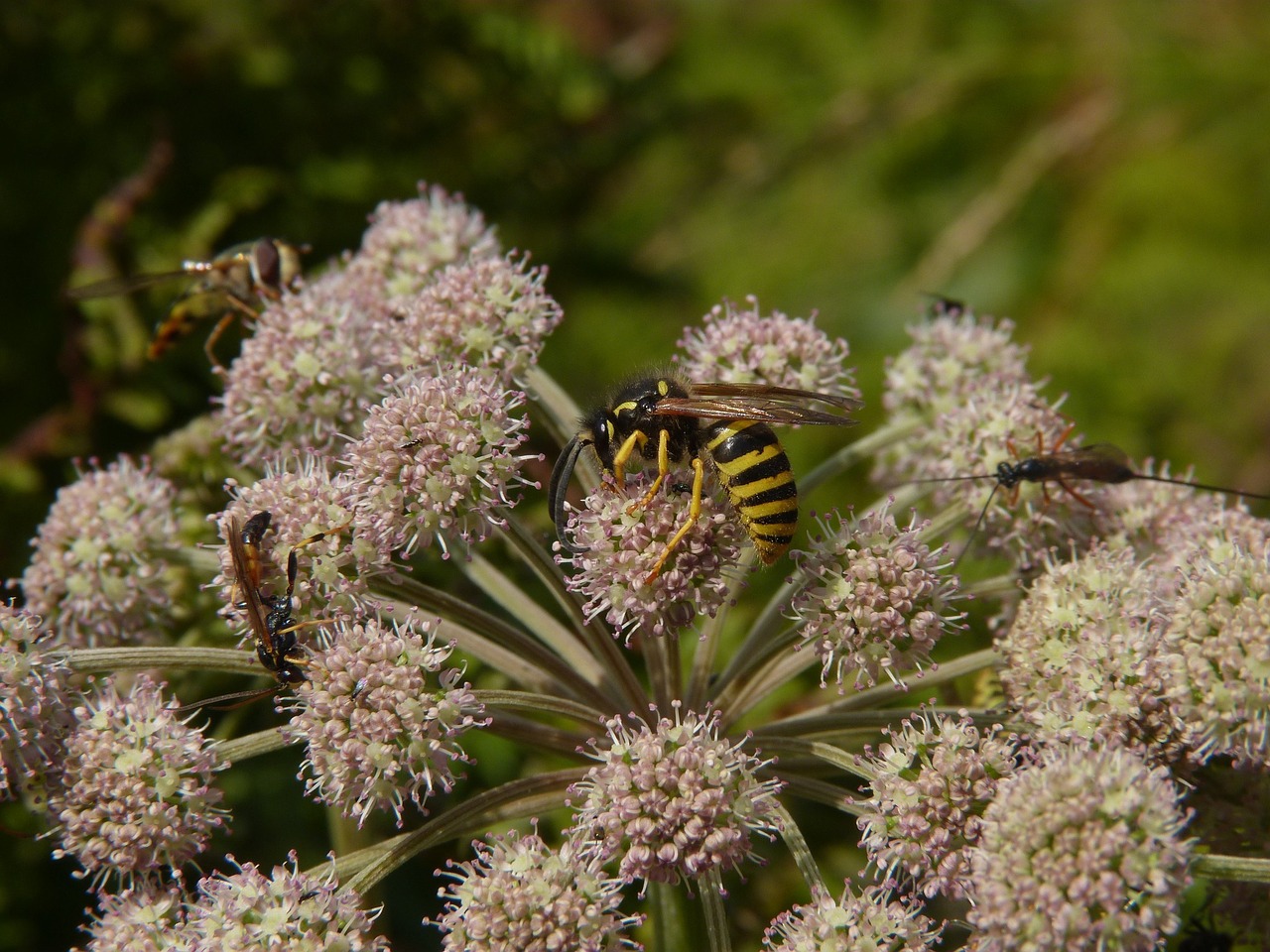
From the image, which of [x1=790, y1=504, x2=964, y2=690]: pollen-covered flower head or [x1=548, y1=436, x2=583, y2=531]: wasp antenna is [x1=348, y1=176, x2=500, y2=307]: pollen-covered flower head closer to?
[x1=548, y1=436, x2=583, y2=531]: wasp antenna

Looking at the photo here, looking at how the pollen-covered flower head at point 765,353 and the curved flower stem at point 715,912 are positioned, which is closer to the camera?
the curved flower stem at point 715,912

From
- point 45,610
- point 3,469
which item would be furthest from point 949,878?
point 3,469

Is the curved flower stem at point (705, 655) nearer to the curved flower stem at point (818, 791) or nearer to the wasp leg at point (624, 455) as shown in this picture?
the curved flower stem at point (818, 791)

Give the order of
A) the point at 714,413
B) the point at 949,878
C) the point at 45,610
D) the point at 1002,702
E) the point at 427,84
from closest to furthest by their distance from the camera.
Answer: the point at 949,878 < the point at 714,413 < the point at 1002,702 < the point at 45,610 < the point at 427,84

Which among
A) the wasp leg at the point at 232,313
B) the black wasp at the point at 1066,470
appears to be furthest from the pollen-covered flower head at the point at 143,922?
the black wasp at the point at 1066,470

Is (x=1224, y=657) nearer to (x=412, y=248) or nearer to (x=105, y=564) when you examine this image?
(x=412, y=248)

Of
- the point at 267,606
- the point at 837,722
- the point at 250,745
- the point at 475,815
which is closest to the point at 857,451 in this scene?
the point at 837,722

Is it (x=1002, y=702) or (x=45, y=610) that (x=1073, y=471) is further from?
(x=45, y=610)
